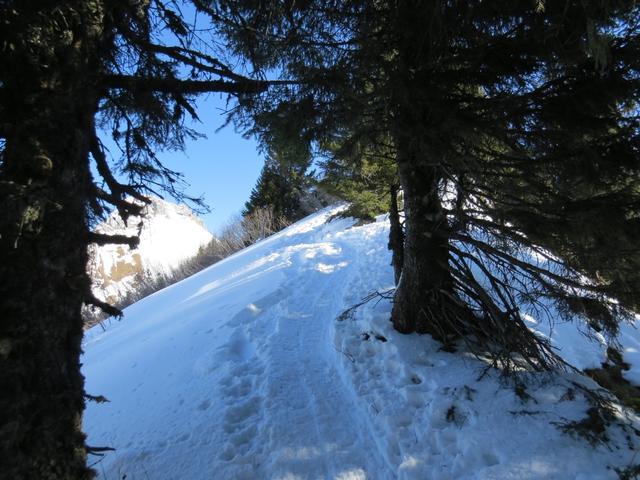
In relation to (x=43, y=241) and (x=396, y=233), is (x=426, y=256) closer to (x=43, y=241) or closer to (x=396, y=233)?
(x=396, y=233)

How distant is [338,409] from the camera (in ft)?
12.3

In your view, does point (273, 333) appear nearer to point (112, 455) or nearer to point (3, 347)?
point (112, 455)

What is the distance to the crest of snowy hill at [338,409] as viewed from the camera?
2820 mm

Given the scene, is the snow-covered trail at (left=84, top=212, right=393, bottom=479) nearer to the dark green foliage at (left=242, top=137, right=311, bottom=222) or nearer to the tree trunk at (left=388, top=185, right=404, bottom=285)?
the tree trunk at (left=388, top=185, right=404, bottom=285)

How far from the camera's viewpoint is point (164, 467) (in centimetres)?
315

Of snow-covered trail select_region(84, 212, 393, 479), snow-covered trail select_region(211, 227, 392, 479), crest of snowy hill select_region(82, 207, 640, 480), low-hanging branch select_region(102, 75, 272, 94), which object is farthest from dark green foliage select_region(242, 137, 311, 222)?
low-hanging branch select_region(102, 75, 272, 94)

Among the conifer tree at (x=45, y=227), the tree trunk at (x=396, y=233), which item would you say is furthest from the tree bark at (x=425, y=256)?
the conifer tree at (x=45, y=227)

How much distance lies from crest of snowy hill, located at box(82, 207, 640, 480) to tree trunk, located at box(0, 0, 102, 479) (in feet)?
4.68

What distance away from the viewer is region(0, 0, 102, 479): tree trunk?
6.40 ft

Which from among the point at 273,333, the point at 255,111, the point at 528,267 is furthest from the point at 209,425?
the point at 528,267

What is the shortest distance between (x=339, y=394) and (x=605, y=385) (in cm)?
386

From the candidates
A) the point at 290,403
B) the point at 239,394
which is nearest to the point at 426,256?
the point at 290,403

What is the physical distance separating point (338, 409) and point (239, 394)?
3.95 ft

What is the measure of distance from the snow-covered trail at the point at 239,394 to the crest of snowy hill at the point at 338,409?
2 centimetres
